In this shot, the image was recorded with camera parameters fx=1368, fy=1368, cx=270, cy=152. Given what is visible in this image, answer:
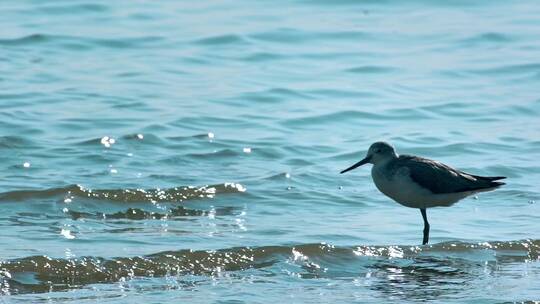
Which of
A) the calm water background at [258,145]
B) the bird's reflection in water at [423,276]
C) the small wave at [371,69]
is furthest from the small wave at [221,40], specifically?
the bird's reflection in water at [423,276]

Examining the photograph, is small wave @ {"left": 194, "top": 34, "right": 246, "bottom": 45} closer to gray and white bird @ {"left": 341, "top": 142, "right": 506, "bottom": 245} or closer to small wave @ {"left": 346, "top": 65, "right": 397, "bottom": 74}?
small wave @ {"left": 346, "top": 65, "right": 397, "bottom": 74}

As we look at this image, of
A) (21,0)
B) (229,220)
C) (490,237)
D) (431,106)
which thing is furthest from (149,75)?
(490,237)

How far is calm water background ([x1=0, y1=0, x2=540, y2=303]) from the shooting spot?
30.3 feet

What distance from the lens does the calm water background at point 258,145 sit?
9.24 metres

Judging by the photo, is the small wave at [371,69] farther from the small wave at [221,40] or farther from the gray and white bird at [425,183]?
the gray and white bird at [425,183]

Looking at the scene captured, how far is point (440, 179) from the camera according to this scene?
10.7 meters

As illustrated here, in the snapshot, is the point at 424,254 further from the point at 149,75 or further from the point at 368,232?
the point at 149,75

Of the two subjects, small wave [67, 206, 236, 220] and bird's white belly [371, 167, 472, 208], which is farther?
small wave [67, 206, 236, 220]

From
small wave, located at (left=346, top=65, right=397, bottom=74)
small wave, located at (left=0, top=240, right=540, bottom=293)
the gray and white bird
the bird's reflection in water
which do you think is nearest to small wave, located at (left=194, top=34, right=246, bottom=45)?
small wave, located at (left=346, top=65, right=397, bottom=74)

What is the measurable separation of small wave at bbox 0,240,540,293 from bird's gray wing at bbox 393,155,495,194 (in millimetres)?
560

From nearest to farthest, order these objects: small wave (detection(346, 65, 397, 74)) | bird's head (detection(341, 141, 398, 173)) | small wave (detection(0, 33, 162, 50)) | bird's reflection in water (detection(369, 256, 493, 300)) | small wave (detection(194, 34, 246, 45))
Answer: bird's reflection in water (detection(369, 256, 493, 300))
bird's head (detection(341, 141, 398, 173))
small wave (detection(346, 65, 397, 74))
small wave (detection(0, 33, 162, 50))
small wave (detection(194, 34, 246, 45))

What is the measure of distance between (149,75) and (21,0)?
501 cm

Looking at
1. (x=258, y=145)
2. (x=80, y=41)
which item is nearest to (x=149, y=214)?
(x=258, y=145)

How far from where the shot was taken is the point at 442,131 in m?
14.9
